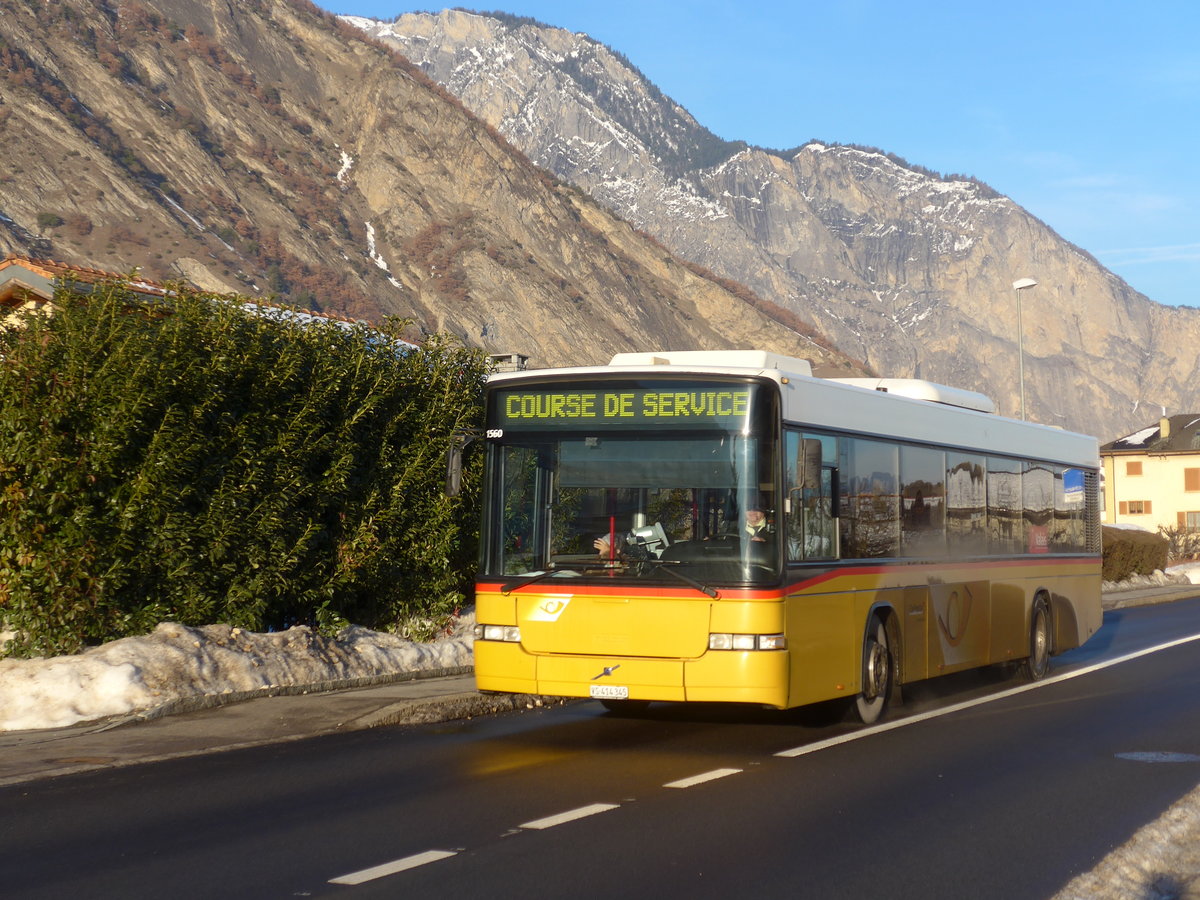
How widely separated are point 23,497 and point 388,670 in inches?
162

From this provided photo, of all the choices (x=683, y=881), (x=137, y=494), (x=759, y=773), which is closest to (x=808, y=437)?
(x=759, y=773)

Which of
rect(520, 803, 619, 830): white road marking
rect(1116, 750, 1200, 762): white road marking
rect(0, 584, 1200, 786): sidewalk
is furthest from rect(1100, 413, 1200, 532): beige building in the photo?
rect(520, 803, 619, 830): white road marking

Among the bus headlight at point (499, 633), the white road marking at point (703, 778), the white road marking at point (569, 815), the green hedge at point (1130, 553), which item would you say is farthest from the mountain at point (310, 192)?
the white road marking at point (569, 815)

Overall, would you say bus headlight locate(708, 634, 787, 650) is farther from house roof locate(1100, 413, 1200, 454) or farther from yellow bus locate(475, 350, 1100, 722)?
house roof locate(1100, 413, 1200, 454)

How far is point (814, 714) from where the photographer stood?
12.9m

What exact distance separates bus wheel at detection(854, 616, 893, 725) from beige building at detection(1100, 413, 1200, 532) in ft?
251

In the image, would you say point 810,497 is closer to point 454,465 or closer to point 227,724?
point 454,465

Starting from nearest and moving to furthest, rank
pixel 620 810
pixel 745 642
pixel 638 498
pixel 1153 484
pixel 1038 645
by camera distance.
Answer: pixel 620 810 → pixel 745 642 → pixel 638 498 → pixel 1038 645 → pixel 1153 484

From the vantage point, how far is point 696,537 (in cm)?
1059

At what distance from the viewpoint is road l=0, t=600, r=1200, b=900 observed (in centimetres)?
665

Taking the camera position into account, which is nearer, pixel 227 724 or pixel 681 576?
pixel 681 576

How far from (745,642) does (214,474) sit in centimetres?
605

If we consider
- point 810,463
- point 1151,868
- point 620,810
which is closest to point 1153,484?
point 810,463

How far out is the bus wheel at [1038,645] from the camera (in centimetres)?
1631
